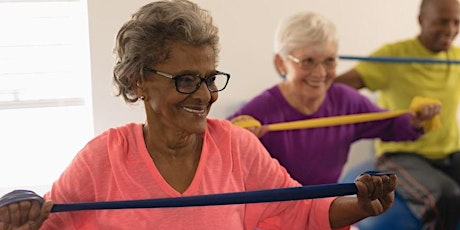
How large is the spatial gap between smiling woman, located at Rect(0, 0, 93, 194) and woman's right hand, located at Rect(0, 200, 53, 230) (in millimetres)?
1875

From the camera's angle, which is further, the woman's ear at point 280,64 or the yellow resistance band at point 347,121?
the woman's ear at point 280,64

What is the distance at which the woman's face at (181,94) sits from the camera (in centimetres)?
179

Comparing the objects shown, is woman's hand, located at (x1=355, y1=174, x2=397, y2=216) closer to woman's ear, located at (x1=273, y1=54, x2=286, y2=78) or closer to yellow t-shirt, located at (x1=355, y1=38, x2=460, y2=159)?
woman's ear, located at (x1=273, y1=54, x2=286, y2=78)

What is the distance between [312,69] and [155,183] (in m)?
Answer: 1.09

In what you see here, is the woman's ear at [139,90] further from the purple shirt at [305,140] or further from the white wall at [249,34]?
the white wall at [249,34]

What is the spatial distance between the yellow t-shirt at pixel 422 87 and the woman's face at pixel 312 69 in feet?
2.22

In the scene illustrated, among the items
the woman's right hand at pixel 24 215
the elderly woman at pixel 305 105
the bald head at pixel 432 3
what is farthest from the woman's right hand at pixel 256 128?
the bald head at pixel 432 3

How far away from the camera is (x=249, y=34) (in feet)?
12.2

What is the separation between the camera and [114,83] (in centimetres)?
195

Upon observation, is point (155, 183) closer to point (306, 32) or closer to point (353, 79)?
point (306, 32)

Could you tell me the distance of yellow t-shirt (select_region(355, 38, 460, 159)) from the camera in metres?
3.36

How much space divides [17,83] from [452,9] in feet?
6.60

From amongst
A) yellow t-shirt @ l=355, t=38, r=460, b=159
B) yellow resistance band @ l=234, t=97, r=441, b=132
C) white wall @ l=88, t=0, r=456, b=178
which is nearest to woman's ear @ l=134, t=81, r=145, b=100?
yellow resistance band @ l=234, t=97, r=441, b=132

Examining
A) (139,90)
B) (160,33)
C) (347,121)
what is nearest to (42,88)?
(347,121)
